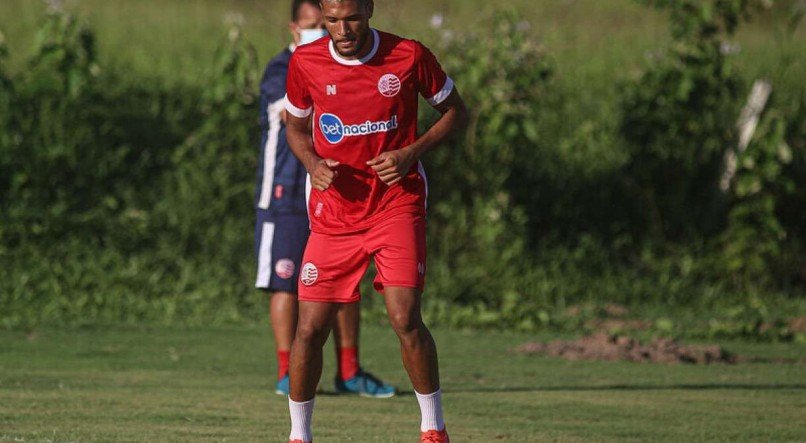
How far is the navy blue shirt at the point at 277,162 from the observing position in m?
8.12

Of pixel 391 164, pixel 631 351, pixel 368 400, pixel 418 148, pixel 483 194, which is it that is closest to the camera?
pixel 391 164

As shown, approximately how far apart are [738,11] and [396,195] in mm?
8421

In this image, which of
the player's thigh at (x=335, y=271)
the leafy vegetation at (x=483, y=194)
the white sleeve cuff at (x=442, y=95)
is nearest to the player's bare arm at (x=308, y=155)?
the player's thigh at (x=335, y=271)

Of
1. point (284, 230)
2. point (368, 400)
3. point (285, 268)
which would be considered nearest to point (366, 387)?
point (368, 400)

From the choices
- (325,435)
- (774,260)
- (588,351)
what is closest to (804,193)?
(774,260)

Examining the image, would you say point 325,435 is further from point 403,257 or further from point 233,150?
point 233,150

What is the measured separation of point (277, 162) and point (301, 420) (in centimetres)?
252

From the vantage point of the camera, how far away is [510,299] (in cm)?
1234

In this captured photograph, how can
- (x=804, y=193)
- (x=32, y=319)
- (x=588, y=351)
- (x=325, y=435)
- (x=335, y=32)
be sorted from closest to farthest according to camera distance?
1. (x=335, y=32)
2. (x=325, y=435)
3. (x=588, y=351)
4. (x=32, y=319)
5. (x=804, y=193)

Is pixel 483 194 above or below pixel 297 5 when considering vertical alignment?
below

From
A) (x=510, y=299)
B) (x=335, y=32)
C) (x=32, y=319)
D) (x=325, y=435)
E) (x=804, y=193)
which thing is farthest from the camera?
(x=804, y=193)

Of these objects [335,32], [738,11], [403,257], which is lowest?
[403,257]

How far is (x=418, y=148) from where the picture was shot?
5.87m

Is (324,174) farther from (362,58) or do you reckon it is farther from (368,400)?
(368,400)
